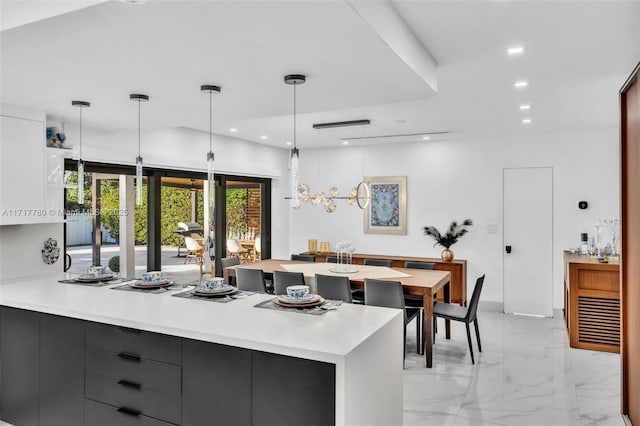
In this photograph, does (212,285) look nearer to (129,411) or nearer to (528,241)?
(129,411)

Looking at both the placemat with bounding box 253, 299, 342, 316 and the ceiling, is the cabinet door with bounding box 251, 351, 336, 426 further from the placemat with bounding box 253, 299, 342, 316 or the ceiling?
the ceiling

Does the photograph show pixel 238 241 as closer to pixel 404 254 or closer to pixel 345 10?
pixel 404 254

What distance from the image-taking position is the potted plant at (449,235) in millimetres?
6801

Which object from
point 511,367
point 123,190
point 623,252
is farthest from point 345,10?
point 123,190

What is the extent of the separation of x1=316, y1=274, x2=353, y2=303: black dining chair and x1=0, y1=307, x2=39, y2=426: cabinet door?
2.50 meters

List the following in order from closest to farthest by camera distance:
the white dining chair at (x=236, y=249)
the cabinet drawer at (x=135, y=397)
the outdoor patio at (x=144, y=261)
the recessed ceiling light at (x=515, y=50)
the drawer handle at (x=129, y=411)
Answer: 1. the cabinet drawer at (x=135, y=397)
2. the drawer handle at (x=129, y=411)
3. the recessed ceiling light at (x=515, y=50)
4. the outdoor patio at (x=144, y=261)
5. the white dining chair at (x=236, y=249)

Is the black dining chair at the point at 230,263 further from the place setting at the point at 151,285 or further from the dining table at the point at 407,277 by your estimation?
the place setting at the point at 151,285

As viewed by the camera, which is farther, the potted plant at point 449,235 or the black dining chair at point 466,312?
the potted plant at point 449,235

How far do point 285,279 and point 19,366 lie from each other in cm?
249

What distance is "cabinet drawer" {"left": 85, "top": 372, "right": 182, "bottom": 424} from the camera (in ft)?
7.80

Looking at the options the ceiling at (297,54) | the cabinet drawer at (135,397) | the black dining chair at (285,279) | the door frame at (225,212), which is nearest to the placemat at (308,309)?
the cabinet drawer at (135,397)

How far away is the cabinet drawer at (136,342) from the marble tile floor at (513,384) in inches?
70.2

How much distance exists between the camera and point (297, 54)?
8.09 ft

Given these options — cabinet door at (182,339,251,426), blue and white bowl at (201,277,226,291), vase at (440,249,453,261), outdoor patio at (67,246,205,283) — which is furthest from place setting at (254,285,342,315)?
vase at (440,249,453,261)
